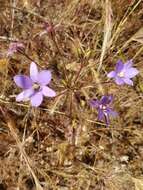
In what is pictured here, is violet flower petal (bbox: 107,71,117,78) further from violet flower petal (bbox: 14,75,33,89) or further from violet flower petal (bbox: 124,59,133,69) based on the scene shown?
violet flower petal (bbox: 14,75,33,89)

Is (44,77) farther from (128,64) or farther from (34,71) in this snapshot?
(128,64)

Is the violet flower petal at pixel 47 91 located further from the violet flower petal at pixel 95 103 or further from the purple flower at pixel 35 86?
the violet flower petal at pixel 95 103

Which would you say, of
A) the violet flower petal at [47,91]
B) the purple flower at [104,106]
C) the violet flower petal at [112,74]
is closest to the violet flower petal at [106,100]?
the purple flower at [104,106]

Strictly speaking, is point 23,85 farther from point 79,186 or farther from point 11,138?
point 79,186

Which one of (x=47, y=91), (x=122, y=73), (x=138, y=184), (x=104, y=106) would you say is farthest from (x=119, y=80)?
(x=138, y=184)

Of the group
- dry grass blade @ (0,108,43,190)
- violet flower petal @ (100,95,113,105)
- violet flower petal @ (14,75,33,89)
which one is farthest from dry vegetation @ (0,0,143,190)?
violet flower petal @ (14,75,33,89)

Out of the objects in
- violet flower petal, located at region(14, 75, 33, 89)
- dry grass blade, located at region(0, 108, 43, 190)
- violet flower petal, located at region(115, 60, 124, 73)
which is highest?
violet flower petal, located at region(115, 60, 124, 73)

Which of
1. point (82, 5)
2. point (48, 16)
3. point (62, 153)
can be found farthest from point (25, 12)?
point (62, 153)

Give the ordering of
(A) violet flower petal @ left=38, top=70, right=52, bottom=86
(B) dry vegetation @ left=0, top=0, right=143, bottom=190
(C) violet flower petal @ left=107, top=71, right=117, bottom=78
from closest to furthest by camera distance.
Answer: (A) violet flower petal @ left=38, top=70, right=52, bottom=86
(C) violet flower petal @ left=107, top=71, right=117, bottom=78
(B) dry vegetation @ left=0, top=0, right=143, bottom=190
